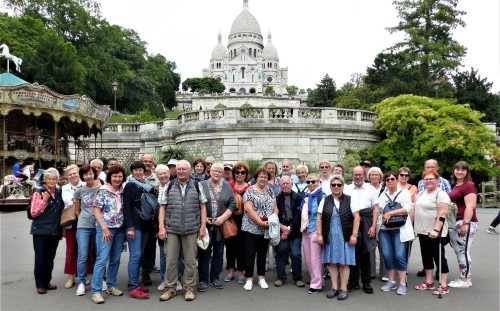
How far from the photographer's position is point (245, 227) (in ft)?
19.0

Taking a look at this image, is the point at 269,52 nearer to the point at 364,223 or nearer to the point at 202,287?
the point at 364,223

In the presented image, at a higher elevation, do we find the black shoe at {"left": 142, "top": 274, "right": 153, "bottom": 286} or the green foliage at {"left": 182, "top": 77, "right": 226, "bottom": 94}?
the green foliage at {"left": 182, "top": 77, "right": 226, "bottom": 94}

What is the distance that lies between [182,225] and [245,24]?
13401 cm

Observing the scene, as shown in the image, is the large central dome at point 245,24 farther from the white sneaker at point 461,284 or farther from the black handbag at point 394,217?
the white sneaker at point 461,284

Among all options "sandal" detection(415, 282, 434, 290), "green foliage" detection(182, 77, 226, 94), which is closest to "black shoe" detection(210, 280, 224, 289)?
"sandal" detection(415, 282, 434, 290)

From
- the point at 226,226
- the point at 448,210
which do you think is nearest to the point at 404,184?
the point at 448,210

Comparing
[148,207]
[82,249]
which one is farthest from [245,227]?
[82,249]

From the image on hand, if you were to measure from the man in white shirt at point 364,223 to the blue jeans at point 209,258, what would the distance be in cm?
214

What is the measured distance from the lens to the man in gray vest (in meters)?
5.26

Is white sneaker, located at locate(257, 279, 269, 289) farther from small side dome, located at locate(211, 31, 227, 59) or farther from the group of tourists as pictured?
small side dome, located at locate(211, 31, 227, 59)

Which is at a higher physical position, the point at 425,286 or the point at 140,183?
the point at 140,183

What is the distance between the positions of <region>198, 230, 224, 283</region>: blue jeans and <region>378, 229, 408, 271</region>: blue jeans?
262 centimetres

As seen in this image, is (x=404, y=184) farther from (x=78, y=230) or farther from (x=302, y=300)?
(x=78, y=230)

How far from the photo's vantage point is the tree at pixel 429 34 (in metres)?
34.8
